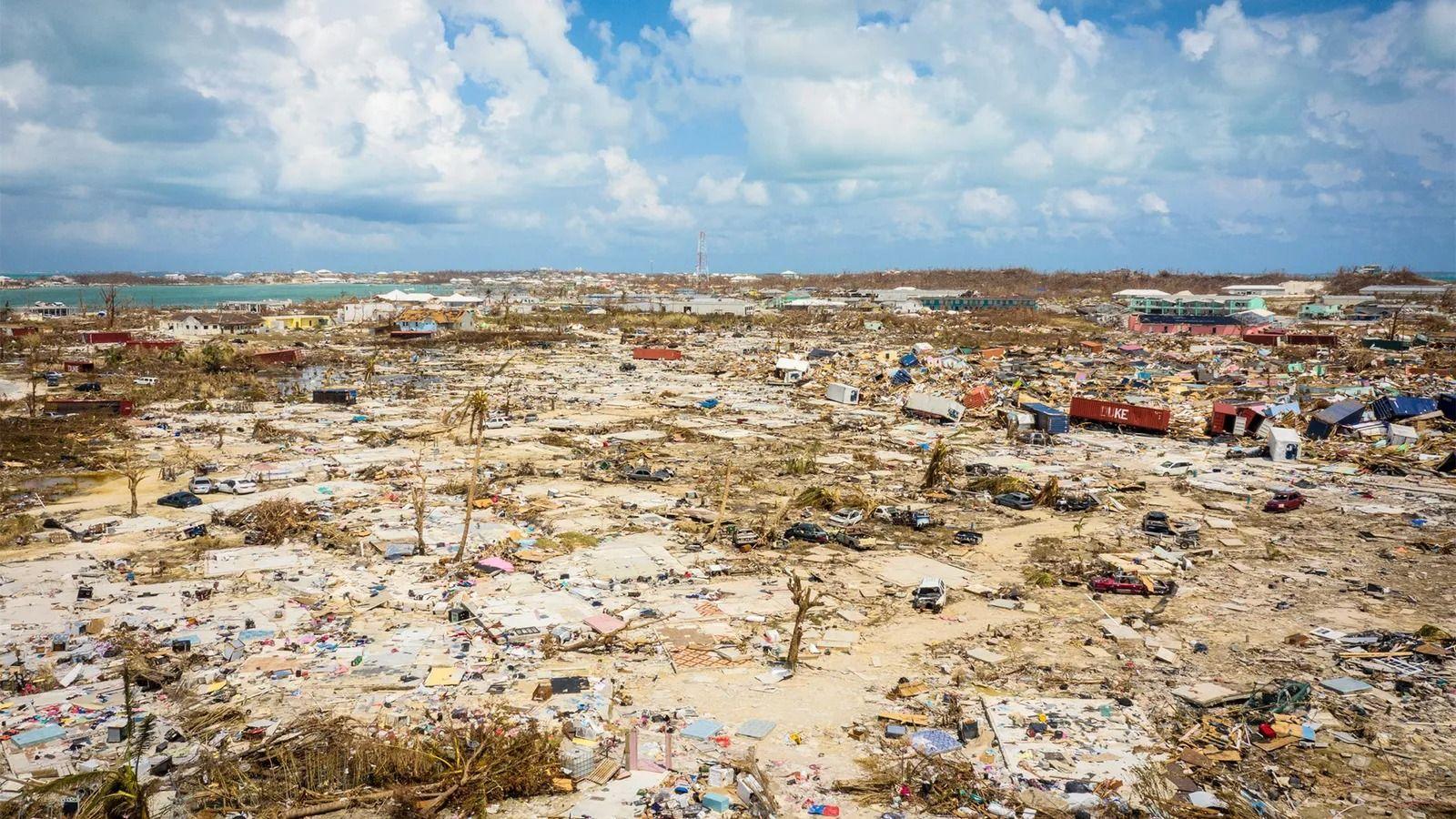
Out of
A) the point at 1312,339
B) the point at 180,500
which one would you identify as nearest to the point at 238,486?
the point at 180,500

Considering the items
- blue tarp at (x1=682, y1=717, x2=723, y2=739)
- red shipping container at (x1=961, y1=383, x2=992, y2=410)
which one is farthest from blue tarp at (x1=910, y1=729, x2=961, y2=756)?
red shipping container at (x1=961, y1=383, x2=992, y2=410)

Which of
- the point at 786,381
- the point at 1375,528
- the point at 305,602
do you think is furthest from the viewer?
the point at 786,381

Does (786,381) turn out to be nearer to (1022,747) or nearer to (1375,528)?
(1375,528)

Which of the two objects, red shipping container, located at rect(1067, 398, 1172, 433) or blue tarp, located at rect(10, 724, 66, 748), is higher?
red shipping container, located at rect(1067, 398, 1172, 433)

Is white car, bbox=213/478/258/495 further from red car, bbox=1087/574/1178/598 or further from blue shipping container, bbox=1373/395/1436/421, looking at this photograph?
blue shipping container, bbox=1373/395/1436/421

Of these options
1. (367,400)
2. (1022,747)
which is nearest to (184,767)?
(1022,747)

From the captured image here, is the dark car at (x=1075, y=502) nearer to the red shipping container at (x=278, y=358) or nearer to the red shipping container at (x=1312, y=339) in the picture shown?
the red shipping container at (x=1312, y=339)

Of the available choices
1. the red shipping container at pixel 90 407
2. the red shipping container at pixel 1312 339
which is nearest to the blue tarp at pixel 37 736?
the red shipping container at pixel 90 407
